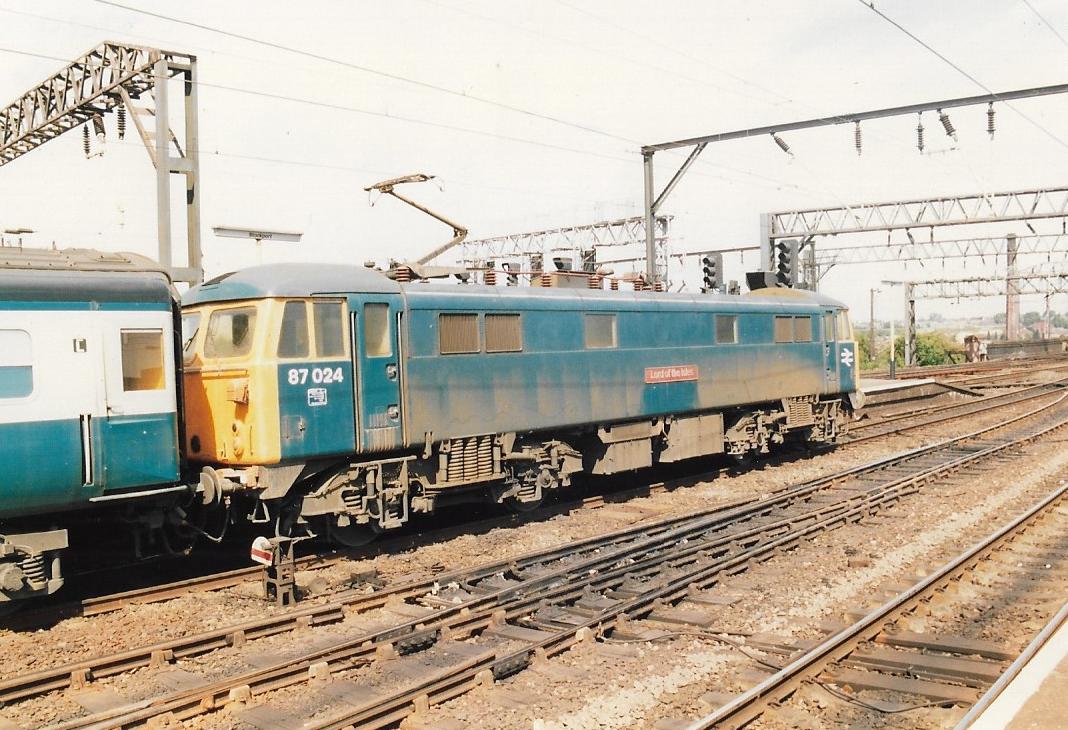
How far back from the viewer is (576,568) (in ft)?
36.1

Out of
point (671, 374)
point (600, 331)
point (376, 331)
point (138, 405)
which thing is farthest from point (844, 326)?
point (138, 405)

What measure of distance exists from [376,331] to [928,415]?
912 inches

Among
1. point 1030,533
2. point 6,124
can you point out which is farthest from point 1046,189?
point 6,124

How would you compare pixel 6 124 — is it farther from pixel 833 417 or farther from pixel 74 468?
pixel 833 417

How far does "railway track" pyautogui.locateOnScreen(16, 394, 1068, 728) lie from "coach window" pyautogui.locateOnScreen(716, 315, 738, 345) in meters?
3.88

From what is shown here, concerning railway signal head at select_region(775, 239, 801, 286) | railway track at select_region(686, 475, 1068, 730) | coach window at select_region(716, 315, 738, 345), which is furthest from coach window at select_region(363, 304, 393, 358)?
railway signal head at select_region(775, 239, 801, 286)

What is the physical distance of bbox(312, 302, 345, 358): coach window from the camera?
37.5ft

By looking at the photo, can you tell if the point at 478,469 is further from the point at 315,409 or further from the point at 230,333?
the point at 230,333

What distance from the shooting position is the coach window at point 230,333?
11.2m

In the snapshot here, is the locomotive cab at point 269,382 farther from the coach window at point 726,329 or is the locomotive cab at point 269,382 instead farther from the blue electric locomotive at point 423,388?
the coach window at point 726,329

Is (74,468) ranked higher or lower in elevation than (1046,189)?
lower

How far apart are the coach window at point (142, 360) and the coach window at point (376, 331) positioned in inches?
104

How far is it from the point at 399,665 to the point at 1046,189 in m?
38.5

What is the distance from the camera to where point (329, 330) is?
11539mm
